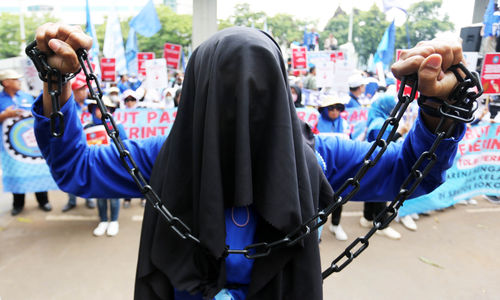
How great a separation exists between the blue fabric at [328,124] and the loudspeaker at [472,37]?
7.59 metres

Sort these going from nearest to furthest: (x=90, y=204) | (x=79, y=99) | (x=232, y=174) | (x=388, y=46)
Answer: (x=232, y=174) < (x=79, y=99) < (x=90, y=204) < (x=388, y=46)

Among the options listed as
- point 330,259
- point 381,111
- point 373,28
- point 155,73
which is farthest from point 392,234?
point 373,28

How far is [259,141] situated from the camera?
1130 millimetres

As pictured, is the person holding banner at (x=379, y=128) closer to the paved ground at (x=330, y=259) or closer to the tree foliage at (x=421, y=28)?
the paved ground at (x=330, y=259)

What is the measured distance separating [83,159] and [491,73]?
597 cm

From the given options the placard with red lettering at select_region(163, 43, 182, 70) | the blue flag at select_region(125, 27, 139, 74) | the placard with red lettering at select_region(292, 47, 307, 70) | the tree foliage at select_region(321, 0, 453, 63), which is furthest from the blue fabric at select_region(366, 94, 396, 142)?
the tree foliage at select_region(321, 0, 453, 63)

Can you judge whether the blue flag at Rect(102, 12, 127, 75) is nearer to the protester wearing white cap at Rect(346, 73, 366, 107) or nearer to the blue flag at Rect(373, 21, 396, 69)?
the protester wearing white cap at Rect(346, 73, 366, 107)

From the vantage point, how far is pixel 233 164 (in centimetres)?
114

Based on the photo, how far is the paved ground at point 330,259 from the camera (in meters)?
3.80

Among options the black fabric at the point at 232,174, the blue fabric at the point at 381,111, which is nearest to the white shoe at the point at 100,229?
the blue fabric at the point at 381,111

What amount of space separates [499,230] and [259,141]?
583cm

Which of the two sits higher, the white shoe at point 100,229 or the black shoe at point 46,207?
the white shoe at point 100,229

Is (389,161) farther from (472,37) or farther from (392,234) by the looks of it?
(472,37)

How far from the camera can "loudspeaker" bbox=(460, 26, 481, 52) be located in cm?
1042
